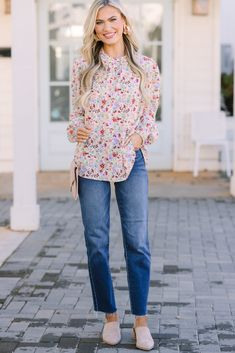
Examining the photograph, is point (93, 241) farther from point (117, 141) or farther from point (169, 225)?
point (169, 225)

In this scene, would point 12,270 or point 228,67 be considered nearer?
point 12,270

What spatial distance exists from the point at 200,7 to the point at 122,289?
21.8ft

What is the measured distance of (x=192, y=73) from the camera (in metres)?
11.1

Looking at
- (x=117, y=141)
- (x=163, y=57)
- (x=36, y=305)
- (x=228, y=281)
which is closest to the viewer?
(x=117, y=141)

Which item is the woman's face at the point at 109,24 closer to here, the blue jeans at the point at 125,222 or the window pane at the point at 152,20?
the blue jeans at the point at 125,222

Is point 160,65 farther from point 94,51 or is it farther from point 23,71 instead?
point 94,51

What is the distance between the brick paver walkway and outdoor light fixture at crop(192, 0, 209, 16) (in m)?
4.06

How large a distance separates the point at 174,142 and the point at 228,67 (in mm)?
1353

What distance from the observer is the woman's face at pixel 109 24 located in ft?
12.7

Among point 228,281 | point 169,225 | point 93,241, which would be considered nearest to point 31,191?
point 169,225

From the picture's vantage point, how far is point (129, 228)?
391cm

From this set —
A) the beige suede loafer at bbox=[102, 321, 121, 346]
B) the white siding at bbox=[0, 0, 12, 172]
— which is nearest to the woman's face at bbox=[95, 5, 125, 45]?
the beige suede loafer at bbox=[102, 321, 121, 346]

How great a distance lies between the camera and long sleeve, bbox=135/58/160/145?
12.8ft

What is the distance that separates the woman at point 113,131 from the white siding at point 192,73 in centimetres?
725
